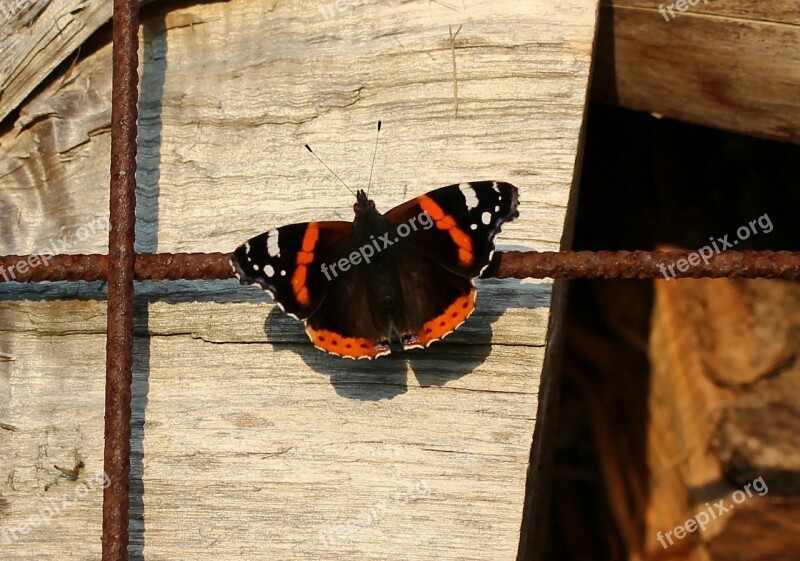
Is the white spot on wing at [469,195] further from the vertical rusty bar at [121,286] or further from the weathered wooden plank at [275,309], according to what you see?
the vertical rusty bar at [121,286]

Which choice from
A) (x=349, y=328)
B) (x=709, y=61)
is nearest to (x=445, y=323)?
(x=349, y=328)

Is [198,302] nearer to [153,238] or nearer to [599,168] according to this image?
[153,238]

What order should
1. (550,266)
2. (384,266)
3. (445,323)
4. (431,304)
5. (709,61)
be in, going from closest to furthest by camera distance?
(550,266), (445,323), (431,304), (384,266), (709,61)

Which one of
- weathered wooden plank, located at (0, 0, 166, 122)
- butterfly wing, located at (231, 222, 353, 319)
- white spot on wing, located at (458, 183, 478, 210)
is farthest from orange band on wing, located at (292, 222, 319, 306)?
weathered wooden plank, located at (0, 0, 166, 122)

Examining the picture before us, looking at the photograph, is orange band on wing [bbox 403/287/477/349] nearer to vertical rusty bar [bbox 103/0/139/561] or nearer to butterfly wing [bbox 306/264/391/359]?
butterfly wing [bbox 306/264/391/359]

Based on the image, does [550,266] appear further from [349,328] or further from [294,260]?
[294,260]

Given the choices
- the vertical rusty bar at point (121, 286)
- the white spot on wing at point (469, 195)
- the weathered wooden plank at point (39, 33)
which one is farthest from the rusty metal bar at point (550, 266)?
the weathered wooden plank at point (39, 33)
